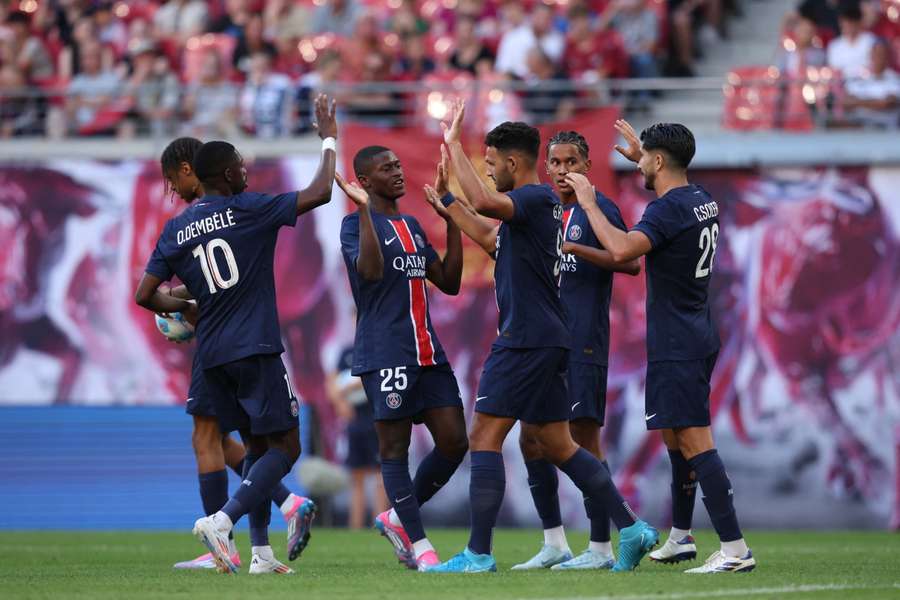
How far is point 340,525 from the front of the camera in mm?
16859

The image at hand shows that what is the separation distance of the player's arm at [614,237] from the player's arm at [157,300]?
8.10ft

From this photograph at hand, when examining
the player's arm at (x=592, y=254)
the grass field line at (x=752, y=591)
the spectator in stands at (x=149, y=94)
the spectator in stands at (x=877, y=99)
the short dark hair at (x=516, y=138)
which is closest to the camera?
the grass field line at (x=752, y=591)

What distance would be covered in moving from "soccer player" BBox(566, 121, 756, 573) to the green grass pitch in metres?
0.53

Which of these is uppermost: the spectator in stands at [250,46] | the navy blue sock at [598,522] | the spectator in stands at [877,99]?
the spectator in stands at [250,46]

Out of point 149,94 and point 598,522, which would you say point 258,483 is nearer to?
point 598,522

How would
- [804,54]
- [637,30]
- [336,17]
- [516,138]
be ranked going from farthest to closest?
[336,17], [637,30], [804,54], [516,138]

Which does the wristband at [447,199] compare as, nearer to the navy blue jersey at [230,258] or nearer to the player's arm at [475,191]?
the player's arm at [475,191]

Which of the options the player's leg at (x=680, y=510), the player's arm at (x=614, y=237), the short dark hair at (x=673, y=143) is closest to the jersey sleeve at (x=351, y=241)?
the player's arm at (x=614, y=237)

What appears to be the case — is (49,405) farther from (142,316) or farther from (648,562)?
(648,562)

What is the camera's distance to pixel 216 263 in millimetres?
8547

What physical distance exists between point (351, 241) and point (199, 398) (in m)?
1.29

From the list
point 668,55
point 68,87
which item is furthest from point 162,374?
point 668,55

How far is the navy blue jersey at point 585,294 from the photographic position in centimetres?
919

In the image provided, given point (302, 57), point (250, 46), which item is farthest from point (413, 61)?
point (250, 46)
